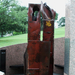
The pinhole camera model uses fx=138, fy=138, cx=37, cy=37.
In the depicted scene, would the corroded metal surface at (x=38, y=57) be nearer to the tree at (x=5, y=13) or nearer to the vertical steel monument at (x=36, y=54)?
the vertical steel monument at (x=36, y=54)

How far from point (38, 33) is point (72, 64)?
116cm

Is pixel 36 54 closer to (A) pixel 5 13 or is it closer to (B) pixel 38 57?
(B) pixel 38 57

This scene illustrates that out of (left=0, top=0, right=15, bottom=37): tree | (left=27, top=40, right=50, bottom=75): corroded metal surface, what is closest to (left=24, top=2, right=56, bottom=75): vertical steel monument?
(left=27, top=40, right=50, bottom=75): corroded metal surface

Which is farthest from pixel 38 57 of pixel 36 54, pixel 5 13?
pixel 5 13

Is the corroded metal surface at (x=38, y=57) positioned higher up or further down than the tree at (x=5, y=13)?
further down

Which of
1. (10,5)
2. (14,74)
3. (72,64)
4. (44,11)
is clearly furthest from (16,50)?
(10,5)

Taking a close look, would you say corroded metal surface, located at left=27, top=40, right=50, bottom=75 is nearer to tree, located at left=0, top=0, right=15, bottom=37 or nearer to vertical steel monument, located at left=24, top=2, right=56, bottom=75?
vertical steel monument, located at left=24, top=2, right=56, bottom=75

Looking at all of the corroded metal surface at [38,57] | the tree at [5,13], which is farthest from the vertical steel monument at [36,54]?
the tree at [5,13]

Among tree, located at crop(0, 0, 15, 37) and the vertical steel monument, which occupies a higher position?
tree, located at crop(0, 0, 15, 37)

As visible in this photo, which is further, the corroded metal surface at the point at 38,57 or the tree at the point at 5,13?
the tree at the point at 5,13

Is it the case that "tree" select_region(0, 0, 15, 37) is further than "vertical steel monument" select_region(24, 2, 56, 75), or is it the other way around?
"tree" select_region(0, 0, 15, 37)

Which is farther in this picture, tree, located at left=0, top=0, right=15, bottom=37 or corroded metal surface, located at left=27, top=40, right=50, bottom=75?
tree, located at left=0, top=0, right=15, bottom=37

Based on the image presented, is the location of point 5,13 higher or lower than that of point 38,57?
higher

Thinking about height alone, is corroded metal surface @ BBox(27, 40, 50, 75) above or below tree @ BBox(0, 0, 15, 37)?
below
